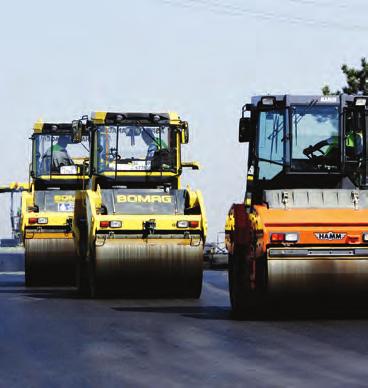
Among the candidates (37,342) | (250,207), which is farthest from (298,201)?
(37,342)

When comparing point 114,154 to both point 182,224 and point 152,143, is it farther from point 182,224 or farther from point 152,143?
point 182,224

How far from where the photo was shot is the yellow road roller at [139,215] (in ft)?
67.5

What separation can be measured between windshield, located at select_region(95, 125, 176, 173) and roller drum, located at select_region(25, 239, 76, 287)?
288 cm

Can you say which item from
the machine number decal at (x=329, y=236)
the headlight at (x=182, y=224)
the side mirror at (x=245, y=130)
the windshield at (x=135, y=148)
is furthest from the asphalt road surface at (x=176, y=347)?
the windshield at (x=135, y=148)

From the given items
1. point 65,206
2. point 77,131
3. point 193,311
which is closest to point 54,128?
point 65,206

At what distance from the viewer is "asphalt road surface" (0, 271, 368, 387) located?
398 inches

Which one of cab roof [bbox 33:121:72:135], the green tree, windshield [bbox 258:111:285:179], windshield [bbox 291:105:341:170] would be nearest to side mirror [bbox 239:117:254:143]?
windshield [bbox 258:111:285:179]

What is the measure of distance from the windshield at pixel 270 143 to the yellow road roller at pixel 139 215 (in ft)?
12.8

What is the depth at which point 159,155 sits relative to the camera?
23.3m

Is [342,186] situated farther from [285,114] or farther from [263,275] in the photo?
[263,275]

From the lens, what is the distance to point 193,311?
1822cm

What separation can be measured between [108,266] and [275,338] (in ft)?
24.1

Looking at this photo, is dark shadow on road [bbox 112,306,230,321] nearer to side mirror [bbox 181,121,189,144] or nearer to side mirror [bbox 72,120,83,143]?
side mirror [bbox 181,121,189,144]

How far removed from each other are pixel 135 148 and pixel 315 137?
6.61 meters
